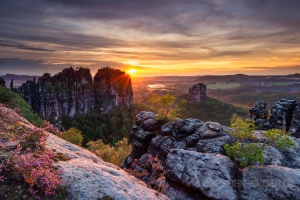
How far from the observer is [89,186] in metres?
8.27

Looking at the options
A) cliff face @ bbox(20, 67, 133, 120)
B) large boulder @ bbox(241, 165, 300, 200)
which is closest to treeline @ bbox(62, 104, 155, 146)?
cliff face @ bbox(20, 67, 133, 120)

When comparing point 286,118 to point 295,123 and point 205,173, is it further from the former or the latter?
point 205,173

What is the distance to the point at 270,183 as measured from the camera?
15805 mm

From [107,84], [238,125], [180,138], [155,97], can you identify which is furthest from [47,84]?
[238,125]

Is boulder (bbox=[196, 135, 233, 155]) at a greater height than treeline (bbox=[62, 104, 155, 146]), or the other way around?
boulder (bbox=[196, 135, 233, 155])

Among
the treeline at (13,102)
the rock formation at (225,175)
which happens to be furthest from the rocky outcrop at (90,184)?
the treeline at (13,102)

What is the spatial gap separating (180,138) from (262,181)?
16656 mm

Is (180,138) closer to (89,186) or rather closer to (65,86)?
(89,186)

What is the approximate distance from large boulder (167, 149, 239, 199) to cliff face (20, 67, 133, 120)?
5332 inches

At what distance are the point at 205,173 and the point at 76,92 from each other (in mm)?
151917

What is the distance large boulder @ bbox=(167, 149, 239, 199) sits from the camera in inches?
655

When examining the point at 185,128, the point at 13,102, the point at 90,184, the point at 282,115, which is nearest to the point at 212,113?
the point at 282,115

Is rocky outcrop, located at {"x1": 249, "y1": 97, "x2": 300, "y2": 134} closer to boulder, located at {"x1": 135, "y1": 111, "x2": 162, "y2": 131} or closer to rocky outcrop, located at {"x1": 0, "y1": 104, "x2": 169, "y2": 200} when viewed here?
boulder, located at {"x1": 135, "y1": 111, "x2": 162, "y2": 131}

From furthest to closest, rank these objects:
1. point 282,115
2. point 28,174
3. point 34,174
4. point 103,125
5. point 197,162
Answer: point 103,125 → point 282,115 → point 197,162 → point 28,174 → point 34,174
